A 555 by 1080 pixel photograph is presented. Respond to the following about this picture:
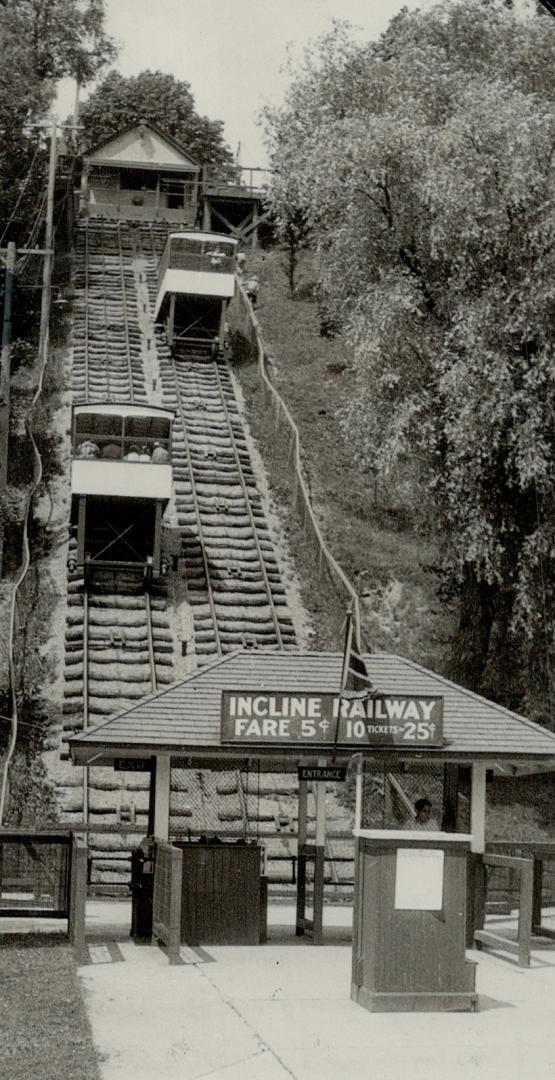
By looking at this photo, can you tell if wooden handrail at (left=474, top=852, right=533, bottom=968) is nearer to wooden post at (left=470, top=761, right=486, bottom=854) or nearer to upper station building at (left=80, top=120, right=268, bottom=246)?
wooden post at (left=470, top=761, right=486, bottom=854)

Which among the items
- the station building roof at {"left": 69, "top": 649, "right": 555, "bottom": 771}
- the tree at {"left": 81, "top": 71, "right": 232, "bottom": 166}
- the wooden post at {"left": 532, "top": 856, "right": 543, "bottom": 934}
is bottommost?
the wooden post at {"left": 532, "top": 856, "right": 543, "bottom": 934}

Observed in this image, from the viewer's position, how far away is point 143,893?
705 inches

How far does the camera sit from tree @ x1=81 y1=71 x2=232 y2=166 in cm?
8562

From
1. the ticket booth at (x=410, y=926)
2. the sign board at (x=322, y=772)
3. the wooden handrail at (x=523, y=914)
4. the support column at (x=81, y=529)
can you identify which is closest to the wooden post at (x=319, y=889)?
the sign board at (x=322, y=772)

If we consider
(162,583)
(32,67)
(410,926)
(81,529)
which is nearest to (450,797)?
(410,926)

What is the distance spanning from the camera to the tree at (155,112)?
281 feet

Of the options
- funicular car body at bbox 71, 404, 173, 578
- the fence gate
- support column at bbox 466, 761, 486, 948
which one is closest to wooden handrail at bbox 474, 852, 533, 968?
support column at bbox 466, 761, 486, 948

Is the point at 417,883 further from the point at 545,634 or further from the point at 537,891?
the point at 545,634

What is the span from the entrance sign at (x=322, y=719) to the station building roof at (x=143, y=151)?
58.4 m

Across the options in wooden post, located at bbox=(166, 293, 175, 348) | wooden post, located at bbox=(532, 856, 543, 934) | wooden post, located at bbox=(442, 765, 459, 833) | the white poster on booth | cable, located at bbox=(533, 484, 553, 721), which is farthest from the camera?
wooden post, located at bbox=(166, 293, 175, 348)

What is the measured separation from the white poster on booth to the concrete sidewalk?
0.92m

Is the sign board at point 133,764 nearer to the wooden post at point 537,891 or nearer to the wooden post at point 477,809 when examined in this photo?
the wooden post at point 477,809

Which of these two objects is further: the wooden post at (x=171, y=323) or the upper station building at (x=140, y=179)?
the upper station building at (x=140, y=179)

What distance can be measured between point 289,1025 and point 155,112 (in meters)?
78.9
